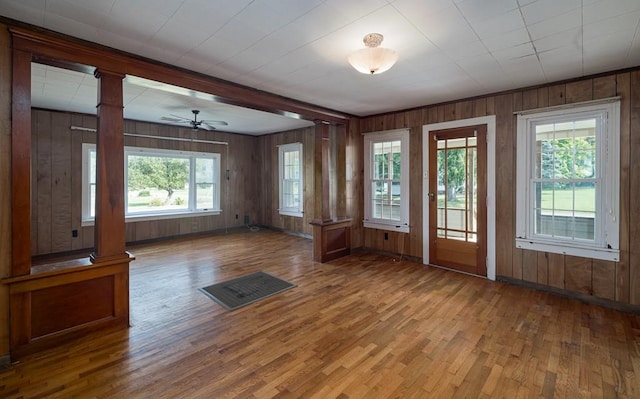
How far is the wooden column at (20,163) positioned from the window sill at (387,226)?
14.9ft

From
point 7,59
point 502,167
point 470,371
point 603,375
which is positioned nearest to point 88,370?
point 7,59

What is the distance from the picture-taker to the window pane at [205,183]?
7086 mm

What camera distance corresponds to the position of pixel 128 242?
5.99 meters

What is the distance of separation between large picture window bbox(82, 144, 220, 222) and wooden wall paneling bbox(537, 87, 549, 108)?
6.47 meters

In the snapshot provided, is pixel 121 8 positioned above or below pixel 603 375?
above

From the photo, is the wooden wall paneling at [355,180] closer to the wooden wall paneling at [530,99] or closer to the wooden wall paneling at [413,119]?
the wooden wall paneling at [413,119]

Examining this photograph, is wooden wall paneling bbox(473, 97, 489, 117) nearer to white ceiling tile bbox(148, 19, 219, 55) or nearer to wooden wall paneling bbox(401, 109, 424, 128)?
wooden wall paneling bbox(401, 109, 424, 128)

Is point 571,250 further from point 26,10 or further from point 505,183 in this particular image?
point 26,10

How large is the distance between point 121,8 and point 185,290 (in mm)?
2962

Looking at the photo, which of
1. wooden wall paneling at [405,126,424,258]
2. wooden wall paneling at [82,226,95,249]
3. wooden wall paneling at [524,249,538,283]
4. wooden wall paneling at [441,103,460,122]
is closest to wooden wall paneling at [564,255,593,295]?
wooden wall paneling at [524,249,538,283]

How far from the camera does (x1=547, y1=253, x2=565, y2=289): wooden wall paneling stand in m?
3.54

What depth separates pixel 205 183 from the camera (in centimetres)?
720

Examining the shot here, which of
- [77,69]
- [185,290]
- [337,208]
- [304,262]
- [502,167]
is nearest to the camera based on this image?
[77,69]

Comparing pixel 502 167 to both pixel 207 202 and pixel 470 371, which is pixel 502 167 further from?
pixel 207 202
